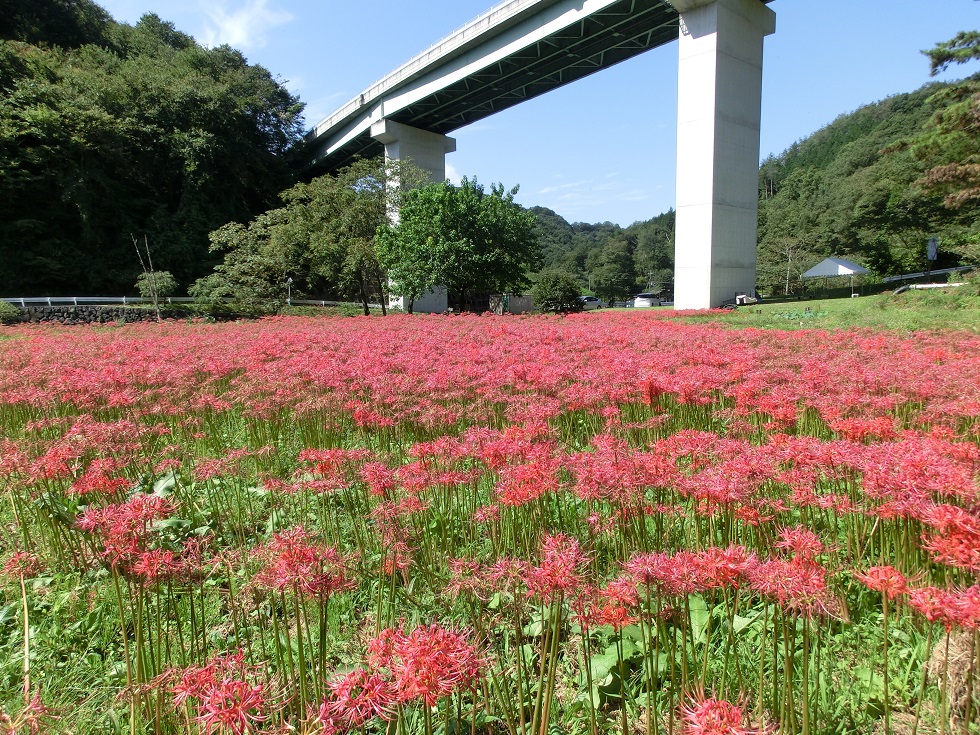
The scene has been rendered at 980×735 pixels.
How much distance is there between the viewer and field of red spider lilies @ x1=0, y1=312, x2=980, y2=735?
123 cm

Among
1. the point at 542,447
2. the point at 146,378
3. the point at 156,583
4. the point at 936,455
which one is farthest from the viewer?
the point at 146,378

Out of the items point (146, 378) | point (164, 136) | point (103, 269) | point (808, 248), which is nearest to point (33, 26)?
point (164, 136)

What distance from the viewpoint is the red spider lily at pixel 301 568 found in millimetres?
1266

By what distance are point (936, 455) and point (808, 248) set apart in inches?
2518

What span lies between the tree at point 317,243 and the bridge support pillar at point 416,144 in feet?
34.3

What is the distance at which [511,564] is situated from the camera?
1.47 metres

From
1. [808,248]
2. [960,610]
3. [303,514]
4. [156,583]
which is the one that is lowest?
[303,514]

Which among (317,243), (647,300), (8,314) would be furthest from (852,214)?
(8,314)

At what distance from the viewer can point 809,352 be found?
5.80 meters

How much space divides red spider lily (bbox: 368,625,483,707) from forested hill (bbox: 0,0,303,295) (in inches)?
1623

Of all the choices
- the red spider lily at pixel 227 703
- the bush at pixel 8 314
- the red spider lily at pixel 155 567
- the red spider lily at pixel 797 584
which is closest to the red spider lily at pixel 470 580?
the red spider lily at pixel 227 703

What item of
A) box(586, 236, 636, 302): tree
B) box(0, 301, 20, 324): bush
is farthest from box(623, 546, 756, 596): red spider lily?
box(586, 236, 636, 302): tree

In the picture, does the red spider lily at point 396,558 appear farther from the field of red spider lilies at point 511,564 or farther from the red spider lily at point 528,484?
the red spider lily at point 528,484

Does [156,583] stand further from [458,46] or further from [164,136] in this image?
[164,136]
